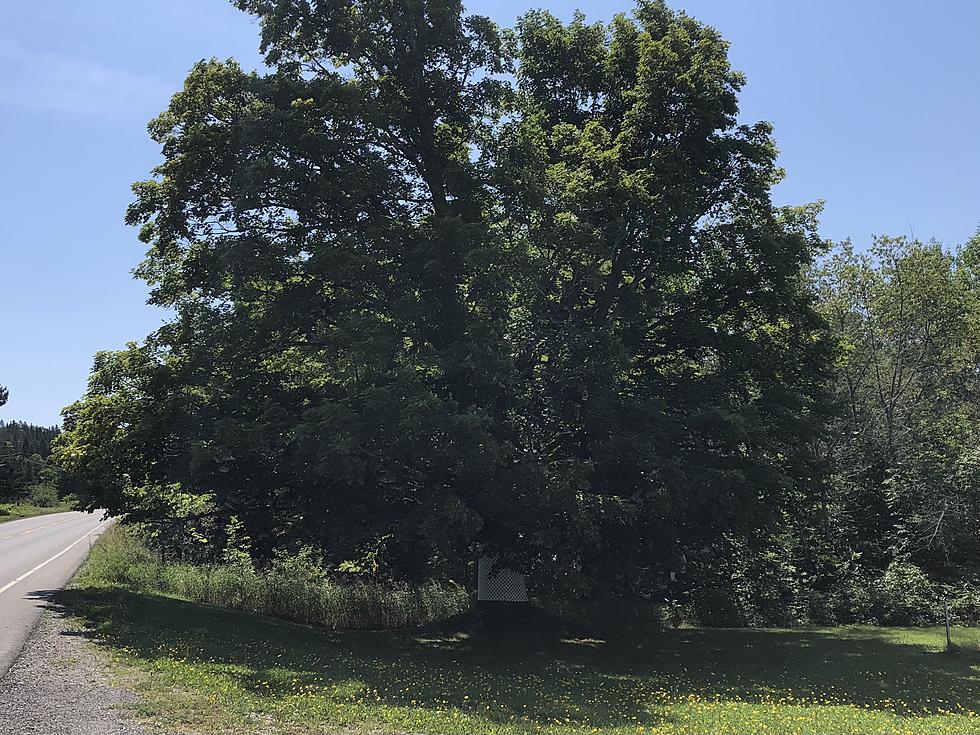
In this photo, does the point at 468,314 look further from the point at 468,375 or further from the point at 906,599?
the point at 906,599

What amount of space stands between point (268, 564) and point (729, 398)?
561 inches

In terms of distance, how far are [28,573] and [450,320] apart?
15.6 m

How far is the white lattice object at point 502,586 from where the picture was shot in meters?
19.0

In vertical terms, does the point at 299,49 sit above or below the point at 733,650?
above

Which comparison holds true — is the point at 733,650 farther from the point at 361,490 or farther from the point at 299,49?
the point at 299,49

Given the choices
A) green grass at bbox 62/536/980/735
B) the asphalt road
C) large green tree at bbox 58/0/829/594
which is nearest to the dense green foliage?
large green tree at bbox 58/0/829/594

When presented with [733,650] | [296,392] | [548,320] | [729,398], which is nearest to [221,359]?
[296,392]

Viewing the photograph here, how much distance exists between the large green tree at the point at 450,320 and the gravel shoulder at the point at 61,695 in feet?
14.3

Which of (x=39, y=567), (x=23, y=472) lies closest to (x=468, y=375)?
(x=39, y=567)

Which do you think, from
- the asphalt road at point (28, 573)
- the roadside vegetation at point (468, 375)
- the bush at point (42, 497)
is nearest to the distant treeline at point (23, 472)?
the bush at point (42, 497)

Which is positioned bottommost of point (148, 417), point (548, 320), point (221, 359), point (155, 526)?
point (155, 526)

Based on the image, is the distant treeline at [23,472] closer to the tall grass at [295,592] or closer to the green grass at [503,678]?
the tall grass at [295,592]

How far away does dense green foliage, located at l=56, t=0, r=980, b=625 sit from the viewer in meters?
15.3

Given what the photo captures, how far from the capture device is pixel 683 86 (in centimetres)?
1858
